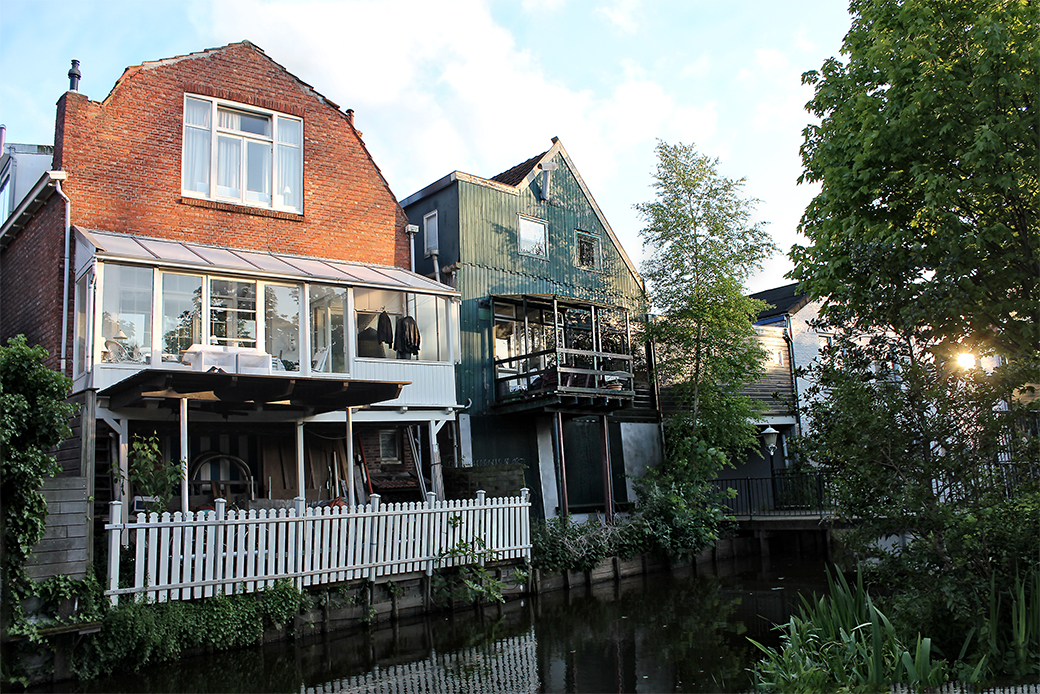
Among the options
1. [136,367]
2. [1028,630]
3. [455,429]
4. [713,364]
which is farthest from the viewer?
[713,364]

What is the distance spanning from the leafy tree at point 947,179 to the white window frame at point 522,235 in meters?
11.7

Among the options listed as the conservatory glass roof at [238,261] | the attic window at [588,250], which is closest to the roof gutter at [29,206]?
the conservatory glass roof at [238,261]

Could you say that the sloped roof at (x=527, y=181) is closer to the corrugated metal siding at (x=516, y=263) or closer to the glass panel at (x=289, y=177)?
the corrugated metal siding at (x=516, y=263)

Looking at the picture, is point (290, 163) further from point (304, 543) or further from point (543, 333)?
point (304, 543)

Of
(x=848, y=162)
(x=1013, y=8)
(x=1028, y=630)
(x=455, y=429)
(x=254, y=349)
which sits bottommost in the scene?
(x=1028, y=630)

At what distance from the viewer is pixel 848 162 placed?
10.5m

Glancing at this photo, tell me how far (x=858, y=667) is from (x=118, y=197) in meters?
14.3

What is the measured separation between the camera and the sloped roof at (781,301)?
26.5 meters

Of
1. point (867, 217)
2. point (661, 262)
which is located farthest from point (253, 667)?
point (661, 262)

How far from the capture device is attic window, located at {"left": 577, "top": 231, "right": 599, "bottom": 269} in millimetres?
22672

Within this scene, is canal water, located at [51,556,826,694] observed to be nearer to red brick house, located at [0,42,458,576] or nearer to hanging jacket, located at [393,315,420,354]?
red brick house, located at [0,42,458,576]

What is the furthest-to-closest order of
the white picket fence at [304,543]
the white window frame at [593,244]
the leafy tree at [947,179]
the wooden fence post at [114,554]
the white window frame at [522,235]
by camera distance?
1. the white window frame at [593,244]
2. the white window frame at [522,235]
3. the white picket fence at [304,543]
4. the wooden fence post at [114,554]
5. the leafy tree at [947,179]

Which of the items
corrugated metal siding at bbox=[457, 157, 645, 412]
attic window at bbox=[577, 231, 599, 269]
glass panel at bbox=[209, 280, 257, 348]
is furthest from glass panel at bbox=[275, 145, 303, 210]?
attic window at bbox=[577, 231, 599, 269]

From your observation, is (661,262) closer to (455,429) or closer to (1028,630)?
(455,429)
